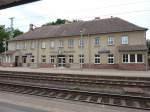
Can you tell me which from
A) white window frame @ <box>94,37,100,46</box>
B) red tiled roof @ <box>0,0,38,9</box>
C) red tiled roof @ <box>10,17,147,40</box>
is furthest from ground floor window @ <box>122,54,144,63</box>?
red tiled roof @ <box>0,0,38,9</box>

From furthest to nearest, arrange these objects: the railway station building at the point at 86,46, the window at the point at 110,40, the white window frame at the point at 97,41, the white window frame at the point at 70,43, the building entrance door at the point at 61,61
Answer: the building entrance door at the point at 61,61, the white window frame at the point at 70,43, the white window frame at the point at 97,41, the window at the point at 110,40, the railway station building at the point at 86,46

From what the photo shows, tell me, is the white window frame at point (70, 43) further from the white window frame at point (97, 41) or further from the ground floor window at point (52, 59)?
the white window frame at point (97, 41)

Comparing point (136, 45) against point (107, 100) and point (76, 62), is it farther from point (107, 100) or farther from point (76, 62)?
point (107, 100)

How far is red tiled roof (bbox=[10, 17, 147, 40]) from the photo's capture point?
107 ft

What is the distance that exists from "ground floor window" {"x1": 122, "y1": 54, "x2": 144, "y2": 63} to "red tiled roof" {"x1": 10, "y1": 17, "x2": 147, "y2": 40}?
438 cm

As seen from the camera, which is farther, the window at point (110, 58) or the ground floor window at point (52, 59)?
→ the ground floor window at point (52, 59)

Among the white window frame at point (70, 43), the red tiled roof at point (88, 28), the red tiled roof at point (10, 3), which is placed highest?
the red tiled roof at point (88, 28)

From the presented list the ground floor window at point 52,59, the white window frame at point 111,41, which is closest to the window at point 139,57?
the white window frame at point 111,41

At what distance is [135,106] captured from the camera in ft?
26.1

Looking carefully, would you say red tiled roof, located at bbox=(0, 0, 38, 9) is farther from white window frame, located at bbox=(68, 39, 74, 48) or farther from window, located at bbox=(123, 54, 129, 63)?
white window frame, located at bbox=(68, 39, 74, 48)

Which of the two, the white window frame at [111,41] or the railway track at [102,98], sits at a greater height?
the white window frame at [111,41]

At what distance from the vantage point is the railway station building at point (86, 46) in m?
30.5

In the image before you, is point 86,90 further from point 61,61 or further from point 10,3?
point 61,61

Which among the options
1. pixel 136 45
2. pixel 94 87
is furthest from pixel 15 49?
pixel 94 87
